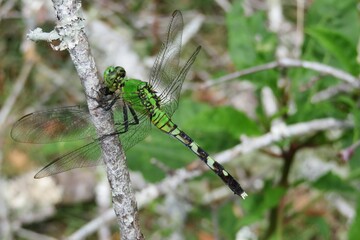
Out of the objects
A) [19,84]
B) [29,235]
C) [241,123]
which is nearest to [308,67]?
[241,123]

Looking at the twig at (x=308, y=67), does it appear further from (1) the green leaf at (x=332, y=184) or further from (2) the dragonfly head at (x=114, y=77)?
(2) the dragonfly head at (x=114, y=77)

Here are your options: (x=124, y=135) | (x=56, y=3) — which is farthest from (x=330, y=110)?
(x=56, y=3)

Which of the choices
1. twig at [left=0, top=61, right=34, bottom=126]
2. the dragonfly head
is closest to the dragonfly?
the dragonfly head

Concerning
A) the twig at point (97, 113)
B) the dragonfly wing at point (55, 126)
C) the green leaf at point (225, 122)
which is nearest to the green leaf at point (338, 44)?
the green leaf at point (225, 122)

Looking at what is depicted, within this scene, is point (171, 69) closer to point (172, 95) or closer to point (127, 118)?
point (172, 95)

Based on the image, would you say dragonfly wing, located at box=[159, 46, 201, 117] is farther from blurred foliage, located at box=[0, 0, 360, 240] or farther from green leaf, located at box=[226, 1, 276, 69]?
green leaf, located at box=[226, 1, 276, 69]

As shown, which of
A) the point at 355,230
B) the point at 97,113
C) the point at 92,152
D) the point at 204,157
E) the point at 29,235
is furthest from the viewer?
the point at 29,235

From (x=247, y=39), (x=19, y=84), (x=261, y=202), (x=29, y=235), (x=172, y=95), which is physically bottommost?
(x=261, y=202)
